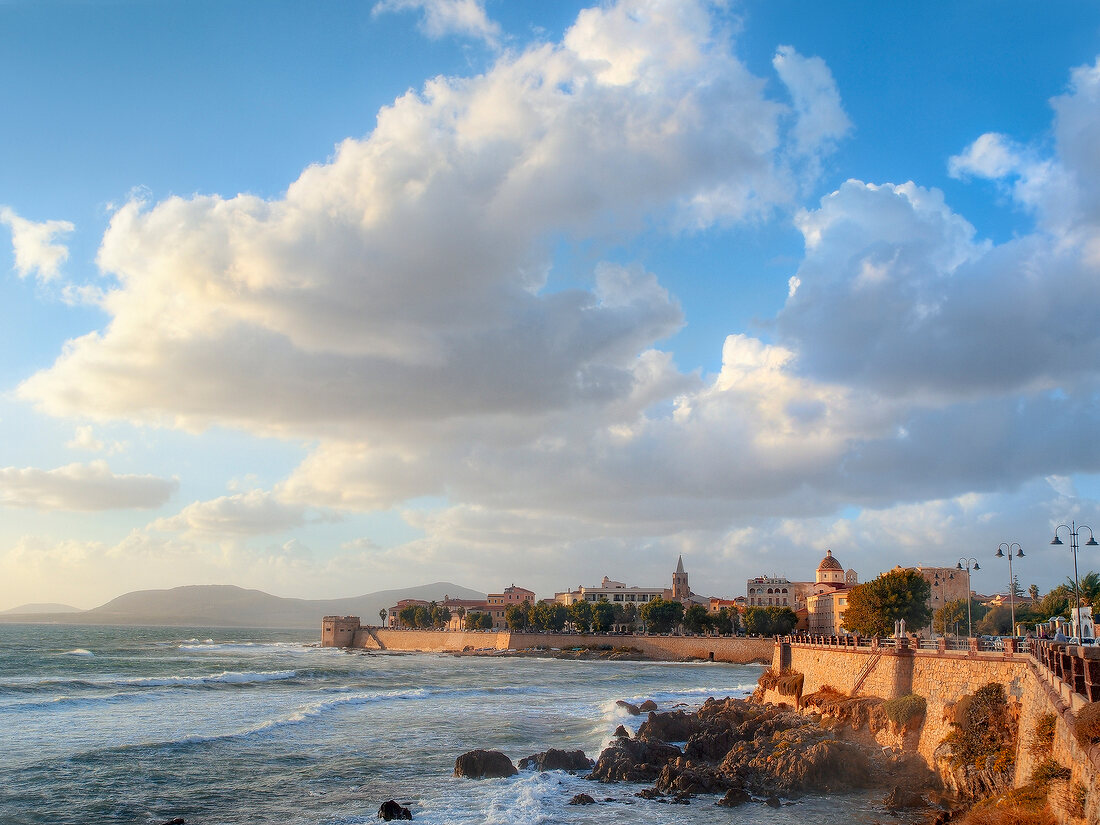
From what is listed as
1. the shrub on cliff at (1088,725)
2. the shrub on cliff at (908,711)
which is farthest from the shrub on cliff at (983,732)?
the shrub on cliff at (1088,725)

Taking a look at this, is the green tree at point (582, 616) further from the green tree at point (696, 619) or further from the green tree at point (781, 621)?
the green tree at point (781, 621)

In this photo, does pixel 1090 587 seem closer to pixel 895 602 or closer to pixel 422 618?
pixel 895 602

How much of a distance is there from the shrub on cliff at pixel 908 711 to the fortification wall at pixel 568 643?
74942 mm

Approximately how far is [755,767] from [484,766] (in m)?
10.1

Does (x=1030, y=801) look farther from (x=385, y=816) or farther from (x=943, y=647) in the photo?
(x=385, y=816)

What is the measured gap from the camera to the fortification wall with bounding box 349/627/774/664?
106500 millimetres

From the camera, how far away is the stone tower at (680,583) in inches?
7036

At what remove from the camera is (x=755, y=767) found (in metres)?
29.5

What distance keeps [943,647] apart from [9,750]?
4001 cm

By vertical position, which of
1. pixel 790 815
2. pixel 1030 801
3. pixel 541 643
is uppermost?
pixel 1030 801

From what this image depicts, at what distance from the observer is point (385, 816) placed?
25.2 meters

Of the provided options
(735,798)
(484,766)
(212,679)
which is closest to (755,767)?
(735,798)

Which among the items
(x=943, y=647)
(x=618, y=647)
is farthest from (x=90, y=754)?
(x=618, y=647)

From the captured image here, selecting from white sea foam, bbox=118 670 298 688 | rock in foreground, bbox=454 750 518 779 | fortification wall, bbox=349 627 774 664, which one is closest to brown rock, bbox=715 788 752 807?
rock in foreground, bbox=454 750 518 779
